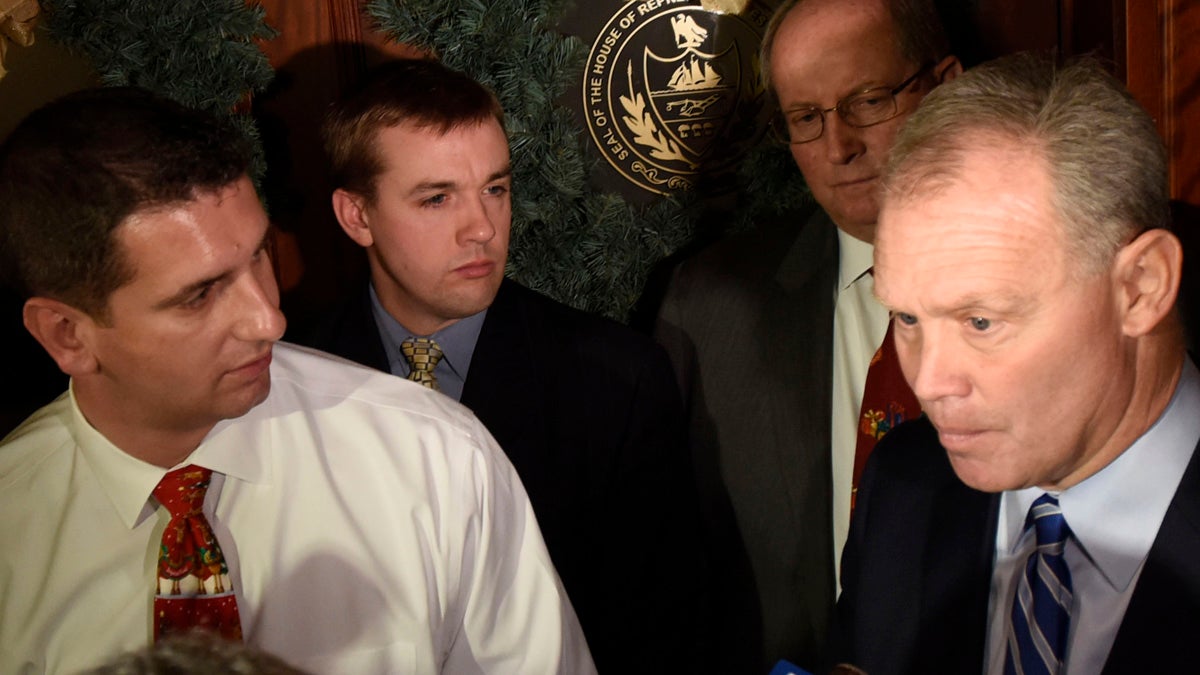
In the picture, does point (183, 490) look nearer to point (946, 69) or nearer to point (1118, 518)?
point (1118, 518)

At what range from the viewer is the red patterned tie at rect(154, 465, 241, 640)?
6.60 ft

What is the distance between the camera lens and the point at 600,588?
9.47ft

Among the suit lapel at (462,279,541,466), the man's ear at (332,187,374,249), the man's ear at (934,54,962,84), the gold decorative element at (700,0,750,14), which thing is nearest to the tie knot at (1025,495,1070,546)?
the man's ear at (934,54,962,84)

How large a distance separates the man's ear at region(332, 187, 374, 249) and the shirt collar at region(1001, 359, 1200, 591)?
181cm

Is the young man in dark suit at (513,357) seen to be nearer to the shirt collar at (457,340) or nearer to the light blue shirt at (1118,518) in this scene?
the shirt collar at (457,340)

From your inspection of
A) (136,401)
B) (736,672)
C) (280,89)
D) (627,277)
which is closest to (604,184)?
(627,277)

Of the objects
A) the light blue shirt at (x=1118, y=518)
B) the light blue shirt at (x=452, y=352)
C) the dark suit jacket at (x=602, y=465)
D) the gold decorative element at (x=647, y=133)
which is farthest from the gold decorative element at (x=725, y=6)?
the light blue shirt at (x=1118, y=518)

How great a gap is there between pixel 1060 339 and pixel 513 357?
1.52m

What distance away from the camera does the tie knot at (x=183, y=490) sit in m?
2.09

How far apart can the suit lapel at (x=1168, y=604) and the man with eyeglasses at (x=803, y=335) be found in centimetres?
110

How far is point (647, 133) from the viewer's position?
332 centimetres

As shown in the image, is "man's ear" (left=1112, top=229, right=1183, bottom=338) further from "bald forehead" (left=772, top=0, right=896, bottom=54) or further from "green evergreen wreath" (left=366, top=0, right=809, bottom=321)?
"green evergreen wreath" (left=366, top=0, right=809, bottom=321)

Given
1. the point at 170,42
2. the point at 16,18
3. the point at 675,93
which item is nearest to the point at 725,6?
the point at 675,93

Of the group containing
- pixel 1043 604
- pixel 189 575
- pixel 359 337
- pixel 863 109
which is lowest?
pixel 189 575
